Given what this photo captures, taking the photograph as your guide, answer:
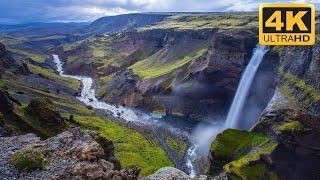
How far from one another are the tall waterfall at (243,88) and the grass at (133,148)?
73.5 feet

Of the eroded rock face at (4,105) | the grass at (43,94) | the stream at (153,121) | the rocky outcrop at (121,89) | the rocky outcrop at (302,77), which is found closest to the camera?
the eroded rock face at (4,105)

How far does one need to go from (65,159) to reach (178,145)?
77387 millimetres

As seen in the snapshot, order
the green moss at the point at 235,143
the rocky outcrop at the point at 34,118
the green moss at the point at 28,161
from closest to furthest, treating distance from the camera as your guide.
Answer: the green moss at the point at 28,161
the rocky outcrop at the point at 34,118
the green moss at the point at 235,143

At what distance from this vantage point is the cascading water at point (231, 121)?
11425cm

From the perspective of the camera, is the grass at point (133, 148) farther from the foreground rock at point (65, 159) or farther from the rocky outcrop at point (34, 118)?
the foreground rock at point (65, 159)

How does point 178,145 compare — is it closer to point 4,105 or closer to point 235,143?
point 235,143

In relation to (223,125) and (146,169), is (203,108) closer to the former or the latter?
(223,125)

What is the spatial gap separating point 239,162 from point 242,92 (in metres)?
58.8

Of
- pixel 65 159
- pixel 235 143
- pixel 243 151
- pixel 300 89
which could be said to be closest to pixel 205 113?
pixel 300 89

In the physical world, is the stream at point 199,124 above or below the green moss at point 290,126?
below

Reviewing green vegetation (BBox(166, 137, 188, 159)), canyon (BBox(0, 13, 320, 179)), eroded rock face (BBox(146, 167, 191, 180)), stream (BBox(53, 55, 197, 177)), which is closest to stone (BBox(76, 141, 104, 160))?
canyon (BBox(0, 13, 320, 179))

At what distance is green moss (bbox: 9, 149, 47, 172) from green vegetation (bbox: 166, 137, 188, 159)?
69.2 m

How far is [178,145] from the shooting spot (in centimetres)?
11756

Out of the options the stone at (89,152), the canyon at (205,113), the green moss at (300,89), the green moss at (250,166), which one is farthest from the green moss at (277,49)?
the stone at (89,152)
